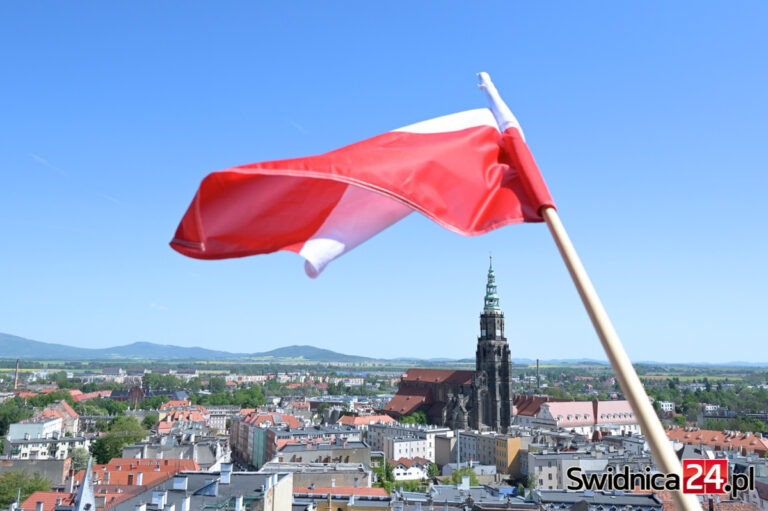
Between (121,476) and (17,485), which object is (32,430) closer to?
(17,485)

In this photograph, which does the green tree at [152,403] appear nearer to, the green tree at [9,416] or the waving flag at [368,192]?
the green tree at [9,416]

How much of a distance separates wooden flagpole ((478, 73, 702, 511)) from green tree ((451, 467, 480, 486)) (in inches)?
2538

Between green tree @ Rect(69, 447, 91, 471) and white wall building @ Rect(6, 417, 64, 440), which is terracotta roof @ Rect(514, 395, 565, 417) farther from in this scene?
white wall building @ Rect(6, 417, 64, 440)

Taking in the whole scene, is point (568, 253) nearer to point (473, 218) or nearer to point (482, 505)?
point (473, 218)

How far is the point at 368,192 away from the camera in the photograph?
5953 mm

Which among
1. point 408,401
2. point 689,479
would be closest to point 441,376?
point 408,401

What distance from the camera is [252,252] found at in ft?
17.9

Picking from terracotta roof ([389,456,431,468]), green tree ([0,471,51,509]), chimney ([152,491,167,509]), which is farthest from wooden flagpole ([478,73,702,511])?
terracotta roof ([389,456,431,468])

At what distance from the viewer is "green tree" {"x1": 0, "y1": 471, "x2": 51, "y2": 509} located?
48.9 m

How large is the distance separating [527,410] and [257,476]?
10655cm

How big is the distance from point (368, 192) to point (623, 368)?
2723mm

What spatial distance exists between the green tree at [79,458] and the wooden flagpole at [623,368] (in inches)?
3101

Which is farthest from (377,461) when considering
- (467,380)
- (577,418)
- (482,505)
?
(577,418)

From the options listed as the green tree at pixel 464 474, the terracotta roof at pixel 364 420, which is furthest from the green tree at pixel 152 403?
the green tree at pixel 464 474
